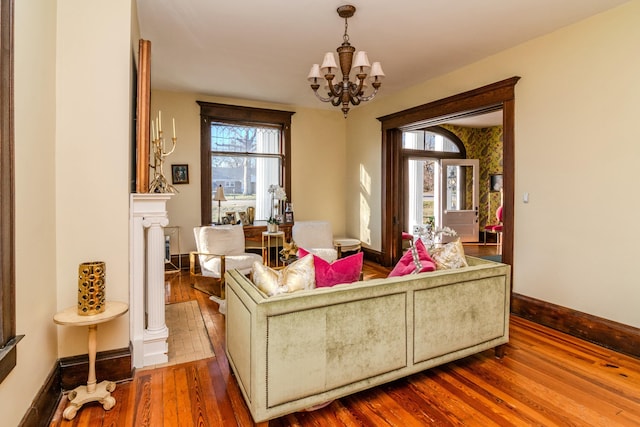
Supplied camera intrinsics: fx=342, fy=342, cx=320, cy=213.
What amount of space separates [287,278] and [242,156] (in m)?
4.41

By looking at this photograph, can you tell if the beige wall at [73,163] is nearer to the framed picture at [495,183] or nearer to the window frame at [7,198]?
the window frame at [7,198]

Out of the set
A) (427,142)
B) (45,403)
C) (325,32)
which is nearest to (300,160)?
(427,142)

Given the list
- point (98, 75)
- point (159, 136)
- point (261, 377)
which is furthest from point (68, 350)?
point (98, 75)

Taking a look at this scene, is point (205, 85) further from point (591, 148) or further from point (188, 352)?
point (591, 148)

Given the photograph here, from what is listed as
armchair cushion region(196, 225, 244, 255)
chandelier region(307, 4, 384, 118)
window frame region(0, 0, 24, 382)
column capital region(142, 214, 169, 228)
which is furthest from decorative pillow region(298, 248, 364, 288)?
armchair cushion region(196, 225, 244, 255)

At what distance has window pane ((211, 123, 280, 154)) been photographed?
19.4 ft

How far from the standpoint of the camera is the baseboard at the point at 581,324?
9.36ft

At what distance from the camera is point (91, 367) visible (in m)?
2.15

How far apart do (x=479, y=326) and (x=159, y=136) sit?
9.63ft

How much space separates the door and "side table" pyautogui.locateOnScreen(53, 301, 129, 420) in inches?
295

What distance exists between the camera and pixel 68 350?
228 cm

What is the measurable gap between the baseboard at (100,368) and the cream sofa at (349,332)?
721 millimetres

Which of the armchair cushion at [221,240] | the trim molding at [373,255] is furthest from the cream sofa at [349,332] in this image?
the trim molding at [373,255]

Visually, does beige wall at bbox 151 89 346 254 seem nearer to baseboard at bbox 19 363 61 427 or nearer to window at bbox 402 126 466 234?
window at bbox 402 126 466 234
